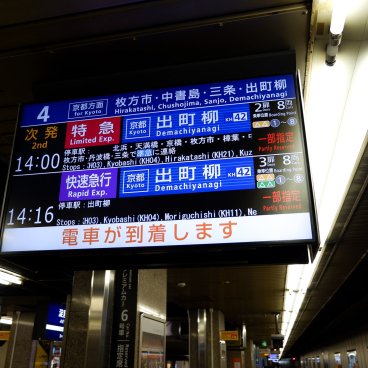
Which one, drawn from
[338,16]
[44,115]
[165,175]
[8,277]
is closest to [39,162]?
[44,115]

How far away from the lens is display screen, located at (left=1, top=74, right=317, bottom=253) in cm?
224

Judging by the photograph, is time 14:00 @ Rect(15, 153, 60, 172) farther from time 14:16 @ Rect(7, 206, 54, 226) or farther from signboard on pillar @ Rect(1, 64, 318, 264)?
→ time 14:16 @ Rect(7, 206, 54, 226)

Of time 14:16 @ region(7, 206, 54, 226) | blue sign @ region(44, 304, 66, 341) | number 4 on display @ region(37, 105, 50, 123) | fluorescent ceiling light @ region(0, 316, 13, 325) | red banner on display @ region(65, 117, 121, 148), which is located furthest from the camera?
fluorescent ceiling light @ region(0, 316, 13, 325)

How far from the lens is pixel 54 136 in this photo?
109 inches

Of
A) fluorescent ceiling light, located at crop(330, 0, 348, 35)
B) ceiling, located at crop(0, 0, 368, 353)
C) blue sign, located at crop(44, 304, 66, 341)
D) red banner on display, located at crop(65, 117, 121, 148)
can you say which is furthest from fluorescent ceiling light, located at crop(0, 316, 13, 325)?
fluorescent ceiling light, located at crop(330, 0, 348, 35)

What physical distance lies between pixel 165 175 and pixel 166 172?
0.06 ft

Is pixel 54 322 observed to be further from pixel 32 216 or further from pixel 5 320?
pixel 5 320

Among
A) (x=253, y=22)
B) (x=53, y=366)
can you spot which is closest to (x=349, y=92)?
(x=253, y=22)

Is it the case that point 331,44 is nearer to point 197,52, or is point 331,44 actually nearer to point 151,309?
point 197,52

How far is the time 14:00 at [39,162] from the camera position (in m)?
2.69

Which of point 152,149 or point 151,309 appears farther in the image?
point 151,309

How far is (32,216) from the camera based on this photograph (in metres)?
2.54

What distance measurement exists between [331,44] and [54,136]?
6.28 ft

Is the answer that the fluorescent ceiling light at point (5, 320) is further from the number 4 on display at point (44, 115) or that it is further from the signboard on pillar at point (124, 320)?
the number 4 on display at point (44, 115)
